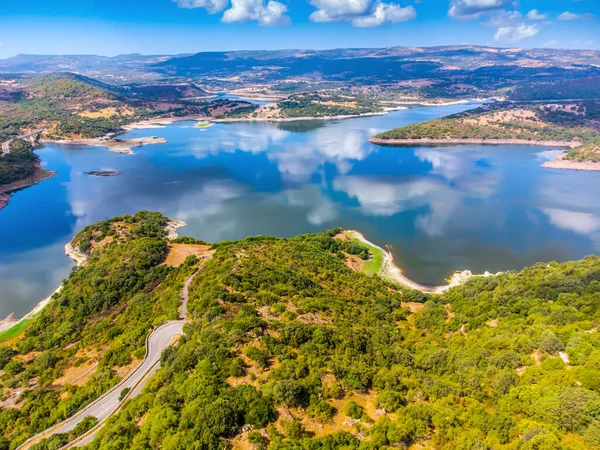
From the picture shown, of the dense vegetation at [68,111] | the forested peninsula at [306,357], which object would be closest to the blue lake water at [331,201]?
the forested peninsula at [306,357]

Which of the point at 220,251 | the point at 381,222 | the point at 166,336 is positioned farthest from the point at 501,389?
the point at 381,222

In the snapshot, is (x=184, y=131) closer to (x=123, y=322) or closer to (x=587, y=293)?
(x=123, y=322)

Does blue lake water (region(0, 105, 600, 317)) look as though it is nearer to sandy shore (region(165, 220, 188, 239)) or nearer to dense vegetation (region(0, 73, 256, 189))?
→ sandy shore (region(165, 220, 188, 239))

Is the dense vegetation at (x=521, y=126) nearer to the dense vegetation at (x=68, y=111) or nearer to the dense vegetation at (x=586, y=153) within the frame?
the dense vegetation at (x=586, y=153)

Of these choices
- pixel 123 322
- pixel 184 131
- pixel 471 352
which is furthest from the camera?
pixel 184 131

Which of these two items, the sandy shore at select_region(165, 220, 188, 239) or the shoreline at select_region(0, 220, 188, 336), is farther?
the sandy shore at select_region(165, 220, 188, 239)

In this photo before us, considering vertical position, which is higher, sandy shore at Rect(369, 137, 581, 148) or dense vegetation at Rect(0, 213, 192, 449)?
sandy shore at Rect(369, 137, 581, 148)

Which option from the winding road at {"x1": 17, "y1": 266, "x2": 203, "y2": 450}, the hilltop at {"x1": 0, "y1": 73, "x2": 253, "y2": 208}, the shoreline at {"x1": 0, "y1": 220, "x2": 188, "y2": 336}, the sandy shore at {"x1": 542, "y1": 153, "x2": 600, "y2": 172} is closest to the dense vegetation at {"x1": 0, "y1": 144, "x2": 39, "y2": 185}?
the hilltop at {"x1": 0, "y1": 73, "x2": 253, "y2": 208}
